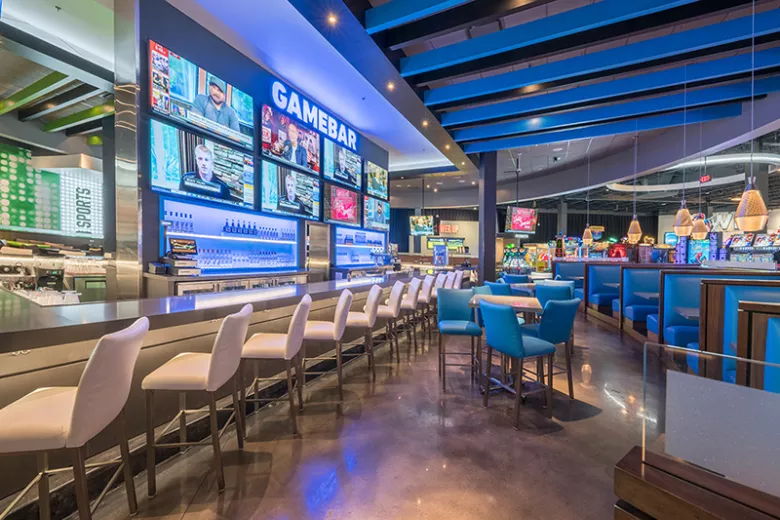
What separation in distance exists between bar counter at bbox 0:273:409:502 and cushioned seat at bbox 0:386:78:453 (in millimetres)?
251

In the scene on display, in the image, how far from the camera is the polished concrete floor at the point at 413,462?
186 centimetres

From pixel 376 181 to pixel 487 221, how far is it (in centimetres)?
297

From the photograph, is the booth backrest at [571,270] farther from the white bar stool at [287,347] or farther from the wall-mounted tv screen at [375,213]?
the white bar stool at [287,347]

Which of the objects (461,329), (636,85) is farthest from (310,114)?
(636,85)

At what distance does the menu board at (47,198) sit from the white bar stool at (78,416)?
6.99 metres

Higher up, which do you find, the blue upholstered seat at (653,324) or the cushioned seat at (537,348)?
the cushioned seat at (537,348)

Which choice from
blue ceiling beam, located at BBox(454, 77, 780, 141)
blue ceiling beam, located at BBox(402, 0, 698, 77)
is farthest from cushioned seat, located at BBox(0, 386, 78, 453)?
blue ceiling beam, located at BBox(454, 77, 780, 141)

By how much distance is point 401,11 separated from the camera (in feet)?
12.8

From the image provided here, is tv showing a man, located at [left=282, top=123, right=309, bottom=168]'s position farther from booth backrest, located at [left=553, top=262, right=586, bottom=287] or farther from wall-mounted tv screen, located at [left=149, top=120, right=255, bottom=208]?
booth backrest, located at [left=553, top=262, right=586, bottom=287]

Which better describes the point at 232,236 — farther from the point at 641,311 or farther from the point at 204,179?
the point at 641,311

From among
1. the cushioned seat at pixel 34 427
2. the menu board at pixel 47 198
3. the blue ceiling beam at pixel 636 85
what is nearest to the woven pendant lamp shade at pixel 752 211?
the blue ceiling beam at pixel 636 85

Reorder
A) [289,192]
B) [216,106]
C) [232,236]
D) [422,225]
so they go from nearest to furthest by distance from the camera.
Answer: [216,106] → [232,236] → [289,192] → [422,225]

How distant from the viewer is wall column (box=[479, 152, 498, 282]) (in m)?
8.83

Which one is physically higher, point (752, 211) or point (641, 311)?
point (752, 211)
